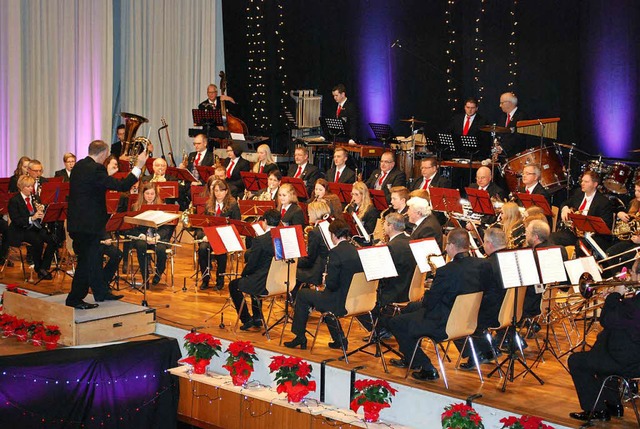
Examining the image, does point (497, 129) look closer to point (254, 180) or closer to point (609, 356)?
point (254, 180)

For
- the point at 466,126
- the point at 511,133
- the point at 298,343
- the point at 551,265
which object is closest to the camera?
the point at 551,265

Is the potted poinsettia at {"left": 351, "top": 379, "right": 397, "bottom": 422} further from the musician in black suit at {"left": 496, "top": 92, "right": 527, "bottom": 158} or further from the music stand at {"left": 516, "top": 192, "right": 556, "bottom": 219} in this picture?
the musician in black suit at {"left": 496, "top": 92, "right": 527, "bottom": 158}

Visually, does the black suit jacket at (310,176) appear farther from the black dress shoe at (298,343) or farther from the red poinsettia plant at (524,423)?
the red poinsettia plant at (524,423)

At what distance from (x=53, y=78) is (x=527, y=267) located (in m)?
11.6

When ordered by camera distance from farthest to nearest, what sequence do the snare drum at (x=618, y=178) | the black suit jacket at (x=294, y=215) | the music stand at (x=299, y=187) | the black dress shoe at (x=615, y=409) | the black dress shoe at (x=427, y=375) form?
the music stand at (x=299, y=187) < the snare drum at (x=618, y=178) < the black suit jacket at (x=294, y=215) < the black dress shoe at (x=427, y=375) < the black dress shoe at (x=615, y=409)

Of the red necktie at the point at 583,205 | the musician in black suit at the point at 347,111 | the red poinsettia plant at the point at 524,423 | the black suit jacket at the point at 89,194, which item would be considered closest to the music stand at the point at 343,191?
the red necktie at the point at 583,205

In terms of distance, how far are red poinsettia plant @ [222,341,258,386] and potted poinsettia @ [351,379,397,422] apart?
1312mm

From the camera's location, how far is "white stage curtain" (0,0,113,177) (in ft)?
49.8

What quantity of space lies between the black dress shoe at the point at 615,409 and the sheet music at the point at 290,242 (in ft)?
9.83

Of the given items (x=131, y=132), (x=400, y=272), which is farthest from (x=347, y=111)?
(x=400, y=272)

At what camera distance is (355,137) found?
46.9 feet

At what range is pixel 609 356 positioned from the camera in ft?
20.9

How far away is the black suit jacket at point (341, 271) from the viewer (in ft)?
25.6

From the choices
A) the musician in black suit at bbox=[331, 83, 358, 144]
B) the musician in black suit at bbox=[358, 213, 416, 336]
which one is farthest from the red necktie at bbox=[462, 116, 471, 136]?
the musician in black suit at bbox=[358, 213, 416, 336]
